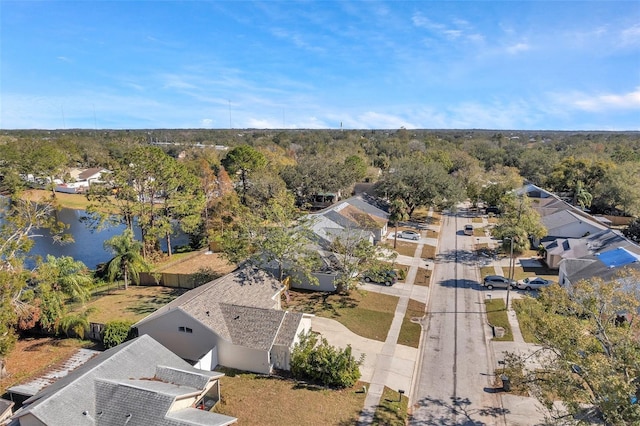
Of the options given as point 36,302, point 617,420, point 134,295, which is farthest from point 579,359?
point 134,295

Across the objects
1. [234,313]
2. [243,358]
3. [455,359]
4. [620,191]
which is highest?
[620,191]

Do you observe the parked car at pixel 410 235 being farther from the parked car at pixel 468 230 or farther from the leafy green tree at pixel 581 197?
the leafy green tree at pixel 581 197

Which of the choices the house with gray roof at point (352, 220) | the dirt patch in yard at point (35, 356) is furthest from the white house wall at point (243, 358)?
the house with gray roof at point (352, 220)

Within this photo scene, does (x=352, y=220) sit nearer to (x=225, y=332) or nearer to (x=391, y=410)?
(x=225, y=332)

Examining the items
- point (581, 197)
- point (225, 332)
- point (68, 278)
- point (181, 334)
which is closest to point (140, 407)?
point (225, 332)

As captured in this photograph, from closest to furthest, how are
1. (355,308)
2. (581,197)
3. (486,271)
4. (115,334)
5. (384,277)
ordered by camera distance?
1. (115,334)
2. (355,308)
3. (384,277)
4. (486,271)
5. (581,197)

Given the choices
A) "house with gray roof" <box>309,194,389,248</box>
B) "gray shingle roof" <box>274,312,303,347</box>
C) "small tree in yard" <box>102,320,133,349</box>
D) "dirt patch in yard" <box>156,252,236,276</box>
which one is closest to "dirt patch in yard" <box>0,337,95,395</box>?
"small tree in yard" <box>102,320,133,349</box>

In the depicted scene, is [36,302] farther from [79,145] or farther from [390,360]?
[79,145]
